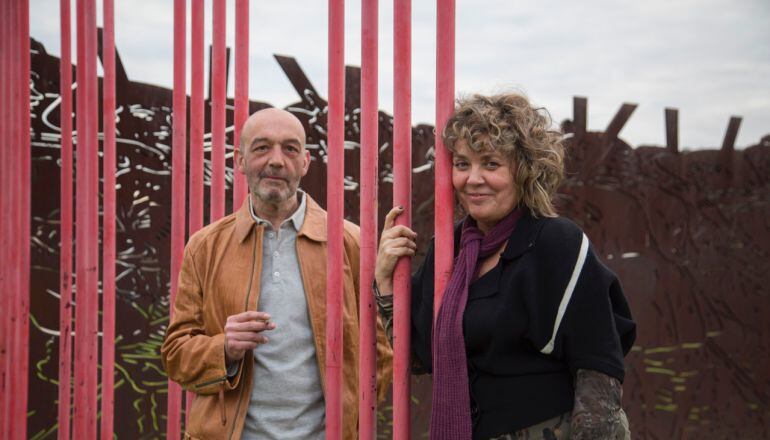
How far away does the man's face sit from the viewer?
1.95 metres

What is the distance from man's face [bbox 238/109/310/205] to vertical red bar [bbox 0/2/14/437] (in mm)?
1434

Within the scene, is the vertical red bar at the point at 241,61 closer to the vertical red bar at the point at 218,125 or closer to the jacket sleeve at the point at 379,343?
the vertical red bar at the point at 218,125

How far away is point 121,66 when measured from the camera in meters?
4.48

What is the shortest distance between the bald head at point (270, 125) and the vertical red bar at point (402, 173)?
1.06 ft

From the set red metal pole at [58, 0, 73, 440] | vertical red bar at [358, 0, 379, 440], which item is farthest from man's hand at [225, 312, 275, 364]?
red metal pole at [58, 0, 73, 440]

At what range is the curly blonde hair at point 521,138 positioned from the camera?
1.53 m

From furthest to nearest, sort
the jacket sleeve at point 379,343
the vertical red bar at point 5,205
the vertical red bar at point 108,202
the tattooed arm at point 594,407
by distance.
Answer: the vertical red bar at point 5,205
the vertical red bar at point 108,202
the jacket sleeve at point 379,343
the tattooed arm at point 594,407

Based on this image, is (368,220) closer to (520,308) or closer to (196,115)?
(520,308)

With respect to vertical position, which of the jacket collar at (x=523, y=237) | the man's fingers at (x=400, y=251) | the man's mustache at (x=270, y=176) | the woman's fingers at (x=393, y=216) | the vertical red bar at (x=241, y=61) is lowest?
the man's fingers at (x=400, y=251)

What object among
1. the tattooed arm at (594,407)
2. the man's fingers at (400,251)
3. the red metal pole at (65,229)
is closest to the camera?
the tattooed arm at (594,407)

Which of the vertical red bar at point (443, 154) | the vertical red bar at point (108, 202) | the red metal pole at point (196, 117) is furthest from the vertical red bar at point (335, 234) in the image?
the vertical red bar at point (108, 202)

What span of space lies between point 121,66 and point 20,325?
6.80 feet

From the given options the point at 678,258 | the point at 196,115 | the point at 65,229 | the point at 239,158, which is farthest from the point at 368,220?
the point at 678,258

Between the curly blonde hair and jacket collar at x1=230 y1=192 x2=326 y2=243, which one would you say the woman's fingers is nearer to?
the curly blonde hair
